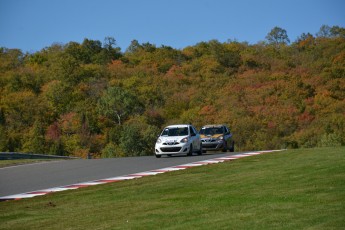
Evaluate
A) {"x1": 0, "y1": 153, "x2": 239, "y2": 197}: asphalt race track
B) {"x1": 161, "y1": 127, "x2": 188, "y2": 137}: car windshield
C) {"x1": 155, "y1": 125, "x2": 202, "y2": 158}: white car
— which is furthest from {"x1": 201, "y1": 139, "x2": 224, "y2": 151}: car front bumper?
{"x1": 0, "y1": 153, "x2": 239, "y2": 197}: asphalt race track

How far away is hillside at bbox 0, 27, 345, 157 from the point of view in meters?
79.2

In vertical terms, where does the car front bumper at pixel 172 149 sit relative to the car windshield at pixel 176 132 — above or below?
below

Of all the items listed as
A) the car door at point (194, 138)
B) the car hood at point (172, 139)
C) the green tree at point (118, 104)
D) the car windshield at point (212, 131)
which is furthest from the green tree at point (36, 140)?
the car hood at point (172, 139)

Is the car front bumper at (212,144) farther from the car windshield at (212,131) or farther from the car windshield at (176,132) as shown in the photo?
the car windshield at (176,132)

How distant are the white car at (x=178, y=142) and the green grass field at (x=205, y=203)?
11.1m

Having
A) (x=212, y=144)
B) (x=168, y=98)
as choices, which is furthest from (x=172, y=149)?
(x=168, y=98)

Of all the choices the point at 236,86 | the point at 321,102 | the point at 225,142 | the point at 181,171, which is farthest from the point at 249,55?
the point at 181,171

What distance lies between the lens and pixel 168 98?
322 feet

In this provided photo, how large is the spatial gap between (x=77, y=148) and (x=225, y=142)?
164 feet

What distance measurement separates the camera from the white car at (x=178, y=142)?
2925 centimetres

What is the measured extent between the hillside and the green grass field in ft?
163

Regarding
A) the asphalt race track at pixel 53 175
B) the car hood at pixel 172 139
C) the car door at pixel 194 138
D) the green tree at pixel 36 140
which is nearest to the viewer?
the asphalt race track at pixel 53 175

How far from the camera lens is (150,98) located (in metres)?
96.9

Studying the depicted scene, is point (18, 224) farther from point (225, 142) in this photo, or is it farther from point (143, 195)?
point (225, 142)
